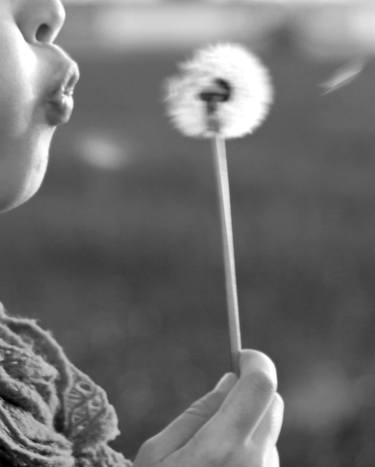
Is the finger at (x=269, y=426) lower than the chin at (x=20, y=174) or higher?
lower

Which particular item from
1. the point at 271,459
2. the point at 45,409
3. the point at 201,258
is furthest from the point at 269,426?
the point at 201,258

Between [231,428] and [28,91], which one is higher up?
[28,91]

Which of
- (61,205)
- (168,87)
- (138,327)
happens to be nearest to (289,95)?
(61,205)

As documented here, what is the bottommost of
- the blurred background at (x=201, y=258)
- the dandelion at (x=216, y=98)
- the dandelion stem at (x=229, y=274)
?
the dandelion stem at (x=229, y=274)

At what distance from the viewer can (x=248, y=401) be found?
567 mm

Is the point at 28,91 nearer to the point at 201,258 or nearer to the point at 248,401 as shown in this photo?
the point at 248,401

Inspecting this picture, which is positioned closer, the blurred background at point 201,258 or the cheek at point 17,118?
the cheek at point 17,118

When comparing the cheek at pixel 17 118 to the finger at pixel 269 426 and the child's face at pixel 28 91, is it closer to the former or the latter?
the child's face at pixel 28 91

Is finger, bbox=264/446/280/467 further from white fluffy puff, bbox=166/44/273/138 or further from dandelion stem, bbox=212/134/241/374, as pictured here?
white fluffy puff, bbox=166/44/273/138

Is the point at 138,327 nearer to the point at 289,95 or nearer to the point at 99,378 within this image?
the point at 99,378

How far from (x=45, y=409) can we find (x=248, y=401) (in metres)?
0.12

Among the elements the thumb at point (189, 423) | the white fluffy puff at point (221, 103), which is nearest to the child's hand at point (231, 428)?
the thumb at point (189, 423)

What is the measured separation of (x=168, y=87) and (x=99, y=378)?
130 centimetres

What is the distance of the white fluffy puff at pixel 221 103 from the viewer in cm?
62
